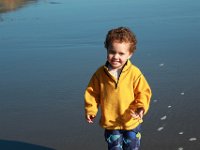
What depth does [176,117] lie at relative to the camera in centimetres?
518

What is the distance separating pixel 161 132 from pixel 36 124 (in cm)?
150

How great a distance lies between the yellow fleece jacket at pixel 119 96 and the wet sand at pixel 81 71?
2.96ft

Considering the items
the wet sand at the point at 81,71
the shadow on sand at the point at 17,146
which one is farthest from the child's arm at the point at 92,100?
the shadow on sand at the point at 17,146

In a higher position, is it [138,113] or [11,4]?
[138,113]

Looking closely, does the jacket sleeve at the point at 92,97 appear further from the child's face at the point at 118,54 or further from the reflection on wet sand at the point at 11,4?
the reflection on wet sand at the point at 11,4

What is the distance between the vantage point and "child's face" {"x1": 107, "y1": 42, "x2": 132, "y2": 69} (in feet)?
11.6

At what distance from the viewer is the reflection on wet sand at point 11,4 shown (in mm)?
15539

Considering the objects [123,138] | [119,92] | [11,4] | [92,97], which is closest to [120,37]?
[119,92]

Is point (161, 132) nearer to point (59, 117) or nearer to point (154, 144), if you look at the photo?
point (154, 144)

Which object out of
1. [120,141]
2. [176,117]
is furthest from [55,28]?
[120,141]

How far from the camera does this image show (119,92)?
3.66m

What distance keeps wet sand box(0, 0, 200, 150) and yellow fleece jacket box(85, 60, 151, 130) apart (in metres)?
0.90

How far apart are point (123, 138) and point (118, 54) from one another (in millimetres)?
791

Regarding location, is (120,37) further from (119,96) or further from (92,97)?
(92,97)
